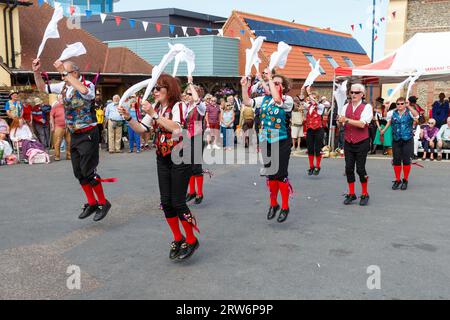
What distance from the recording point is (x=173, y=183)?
13.5 ft

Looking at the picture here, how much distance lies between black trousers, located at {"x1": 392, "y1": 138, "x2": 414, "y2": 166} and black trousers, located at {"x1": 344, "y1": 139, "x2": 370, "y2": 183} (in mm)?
1344

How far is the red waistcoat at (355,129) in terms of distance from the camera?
6390 mm

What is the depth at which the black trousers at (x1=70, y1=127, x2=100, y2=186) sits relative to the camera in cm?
526

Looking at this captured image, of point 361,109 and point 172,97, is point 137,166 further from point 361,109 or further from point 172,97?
point 172,97

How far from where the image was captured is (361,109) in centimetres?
638

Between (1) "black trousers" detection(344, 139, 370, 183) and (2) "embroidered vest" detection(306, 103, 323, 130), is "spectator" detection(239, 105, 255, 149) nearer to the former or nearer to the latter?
(2) "embroidered vest" detection(306, 103, 323, 130)

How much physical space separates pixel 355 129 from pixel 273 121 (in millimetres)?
1632

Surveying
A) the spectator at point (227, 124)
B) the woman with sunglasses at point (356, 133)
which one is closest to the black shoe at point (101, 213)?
the woman with sunglasses at point (356, 133)

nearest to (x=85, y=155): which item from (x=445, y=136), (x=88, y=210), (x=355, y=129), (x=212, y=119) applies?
(x=88, y=210)

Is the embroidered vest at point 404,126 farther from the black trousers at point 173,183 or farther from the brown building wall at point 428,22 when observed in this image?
the brown building wall at point 428,22

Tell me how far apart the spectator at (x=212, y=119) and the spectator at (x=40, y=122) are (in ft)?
15.6
